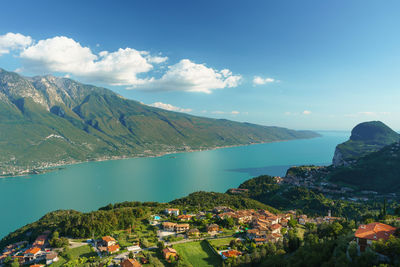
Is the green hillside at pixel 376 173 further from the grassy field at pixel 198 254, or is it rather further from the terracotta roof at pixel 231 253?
the grassy field at pixel 198 254

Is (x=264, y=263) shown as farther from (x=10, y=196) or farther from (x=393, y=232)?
(x=10, y=196)

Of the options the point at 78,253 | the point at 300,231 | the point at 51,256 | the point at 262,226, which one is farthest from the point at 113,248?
the point at 300,231

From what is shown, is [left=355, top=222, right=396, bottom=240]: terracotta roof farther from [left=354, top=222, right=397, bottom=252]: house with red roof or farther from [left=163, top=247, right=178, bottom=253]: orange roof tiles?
[left=163, top=247, right=178, bottom=253]: orange roof tiles

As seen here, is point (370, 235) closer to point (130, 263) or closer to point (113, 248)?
point (130, 263)

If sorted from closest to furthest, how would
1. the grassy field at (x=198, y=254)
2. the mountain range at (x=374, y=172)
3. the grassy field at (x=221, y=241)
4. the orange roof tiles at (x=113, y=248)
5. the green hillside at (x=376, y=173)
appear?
the grassy field at (x=198, y=254), the orange roof tiles at (x=113, y=248), the grassy field at (x=221, y=241), the green hillside at (x=376, y=173), the mountain range at (x=374, y=172)

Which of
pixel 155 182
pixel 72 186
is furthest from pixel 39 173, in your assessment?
pixel 155 182

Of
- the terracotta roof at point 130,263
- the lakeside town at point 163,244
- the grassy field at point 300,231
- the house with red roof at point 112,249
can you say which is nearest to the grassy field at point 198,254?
the lakeside town at point 163,244

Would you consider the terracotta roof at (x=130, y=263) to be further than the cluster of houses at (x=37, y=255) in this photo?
No
